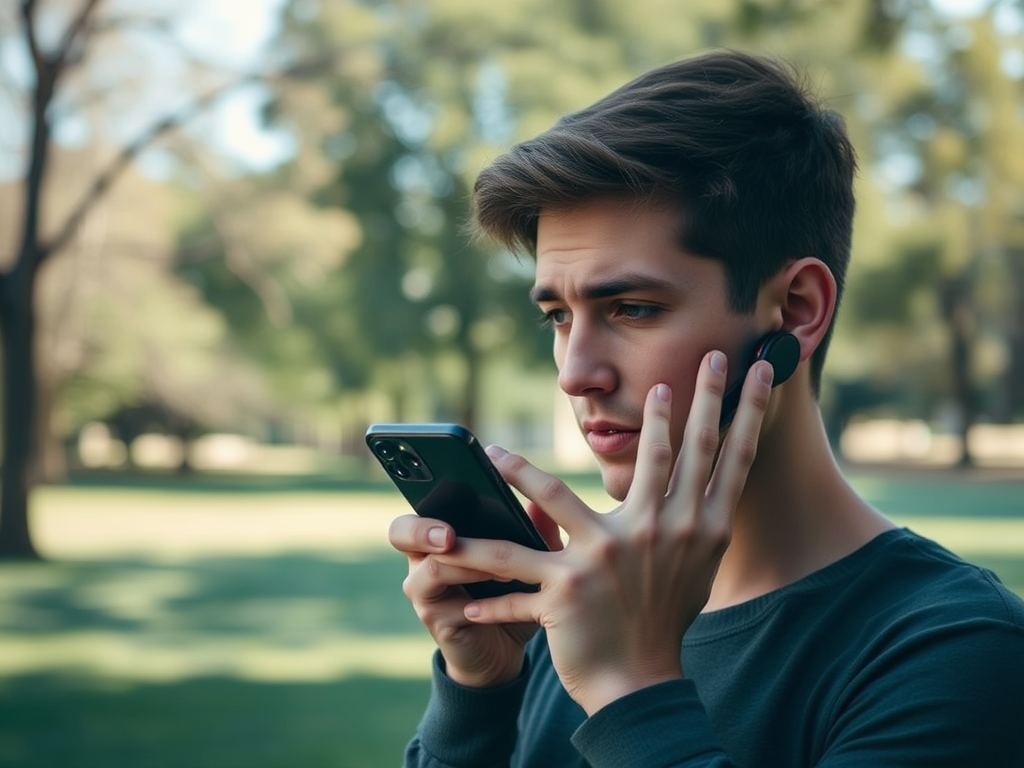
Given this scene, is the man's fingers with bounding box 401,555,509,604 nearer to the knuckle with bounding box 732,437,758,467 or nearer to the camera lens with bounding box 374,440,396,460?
the camera lens with bounding box 374,440,396,460

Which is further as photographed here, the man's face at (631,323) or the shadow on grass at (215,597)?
the shadow on grass at (215,597)

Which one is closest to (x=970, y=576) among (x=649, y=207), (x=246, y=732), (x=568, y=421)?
(x=649, y=207)

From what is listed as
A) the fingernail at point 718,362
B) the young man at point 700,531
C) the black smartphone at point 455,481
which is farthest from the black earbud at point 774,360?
the black smartphone at point 455,481

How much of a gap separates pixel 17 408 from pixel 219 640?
740 centimetres

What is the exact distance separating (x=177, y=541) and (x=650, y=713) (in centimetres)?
1865

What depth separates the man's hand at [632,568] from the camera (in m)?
1.60

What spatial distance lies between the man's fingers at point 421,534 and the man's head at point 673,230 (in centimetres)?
27

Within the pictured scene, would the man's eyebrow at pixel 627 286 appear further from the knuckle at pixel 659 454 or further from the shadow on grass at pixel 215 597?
the shadow on grass at pixel 215 597

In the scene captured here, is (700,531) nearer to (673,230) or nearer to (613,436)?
(613,436)

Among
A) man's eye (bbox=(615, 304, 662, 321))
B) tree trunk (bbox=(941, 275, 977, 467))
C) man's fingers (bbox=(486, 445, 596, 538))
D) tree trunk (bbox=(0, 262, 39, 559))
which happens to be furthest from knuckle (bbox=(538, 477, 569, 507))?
tree trunk (bbox=(941, 275, 977, 467))

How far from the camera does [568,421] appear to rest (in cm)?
6284

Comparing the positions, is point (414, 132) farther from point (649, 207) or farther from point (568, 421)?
point (649, 207)

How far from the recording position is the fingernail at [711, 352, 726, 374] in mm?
1787

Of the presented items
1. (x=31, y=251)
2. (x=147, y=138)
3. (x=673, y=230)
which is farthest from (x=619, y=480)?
(x=147, y=138)
